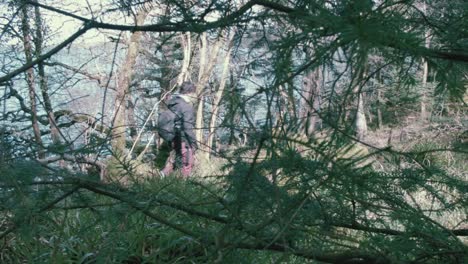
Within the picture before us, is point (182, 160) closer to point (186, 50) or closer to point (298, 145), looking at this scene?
point (186, 50)

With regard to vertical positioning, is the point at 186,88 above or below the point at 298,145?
above

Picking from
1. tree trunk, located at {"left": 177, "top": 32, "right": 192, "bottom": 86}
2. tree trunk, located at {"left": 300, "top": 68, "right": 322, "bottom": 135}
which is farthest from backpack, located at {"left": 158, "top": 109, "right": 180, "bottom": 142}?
tree trunk, located at {"left": 300, "top": 68, "right": 322, "bottom": 135}

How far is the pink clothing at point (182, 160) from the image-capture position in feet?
11.4

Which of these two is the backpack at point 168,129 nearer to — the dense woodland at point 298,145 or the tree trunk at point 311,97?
the dense woodland at point 298,145

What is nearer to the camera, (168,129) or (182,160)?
(168,129)

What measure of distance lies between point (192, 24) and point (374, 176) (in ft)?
1.90

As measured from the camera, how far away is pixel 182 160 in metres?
3.66

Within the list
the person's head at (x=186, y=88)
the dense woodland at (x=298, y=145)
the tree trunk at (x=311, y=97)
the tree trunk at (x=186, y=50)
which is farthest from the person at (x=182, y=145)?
the tree trunk at (x=311, y=97)

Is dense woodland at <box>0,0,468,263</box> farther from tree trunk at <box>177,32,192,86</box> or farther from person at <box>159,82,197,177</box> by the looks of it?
person at <box>159,82,197,177</box>

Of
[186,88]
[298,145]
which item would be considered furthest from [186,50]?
[298,145]

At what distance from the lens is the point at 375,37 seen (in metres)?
0.86

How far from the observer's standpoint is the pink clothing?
348 centimetres

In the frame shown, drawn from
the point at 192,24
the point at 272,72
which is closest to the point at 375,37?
the point at 272,72

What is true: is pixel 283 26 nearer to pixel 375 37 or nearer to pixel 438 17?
pixel 438 17
